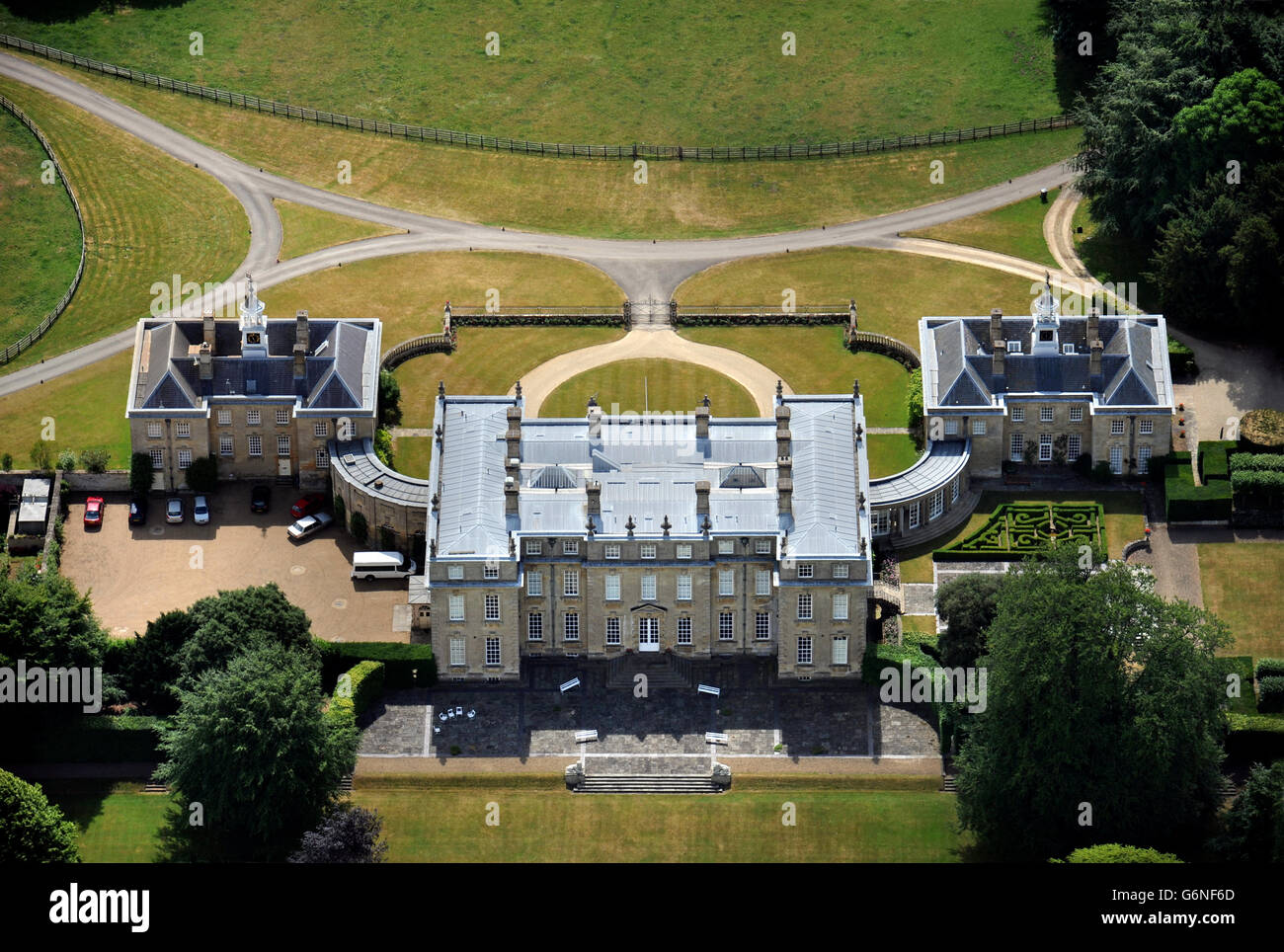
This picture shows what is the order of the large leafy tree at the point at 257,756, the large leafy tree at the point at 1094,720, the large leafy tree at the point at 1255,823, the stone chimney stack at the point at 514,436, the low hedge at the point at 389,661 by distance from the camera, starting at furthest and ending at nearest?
the stone chimney stack at the point at 514,436, the low hedge at the point at 389,661, the large leafy tree at the point at 257,756, the large leafy tree at the point at 1094,720, the large leafy tree at the point at 1255,823

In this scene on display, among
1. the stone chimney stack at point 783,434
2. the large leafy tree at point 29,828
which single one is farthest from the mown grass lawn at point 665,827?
the stone chimney stack at point 783,434

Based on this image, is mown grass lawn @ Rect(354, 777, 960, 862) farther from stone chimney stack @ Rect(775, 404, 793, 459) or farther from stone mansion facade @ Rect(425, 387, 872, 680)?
stone chimney stack @ Rect(775, 404, 793, 459)

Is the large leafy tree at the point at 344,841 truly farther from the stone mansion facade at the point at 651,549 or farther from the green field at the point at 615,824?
the stone mansion facade at the point at 651,549

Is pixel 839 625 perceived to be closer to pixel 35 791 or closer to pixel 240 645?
pixel 240 645

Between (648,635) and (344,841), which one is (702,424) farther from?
(344,841)

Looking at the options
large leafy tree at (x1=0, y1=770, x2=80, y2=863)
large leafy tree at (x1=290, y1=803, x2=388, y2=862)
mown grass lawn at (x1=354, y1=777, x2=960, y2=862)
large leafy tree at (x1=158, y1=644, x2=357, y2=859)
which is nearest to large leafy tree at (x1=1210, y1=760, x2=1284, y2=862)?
mown grass lawn at (x1=354, y1=777, x2=960, y2=862)

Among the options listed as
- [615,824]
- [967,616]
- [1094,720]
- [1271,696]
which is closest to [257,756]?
[615,824]
